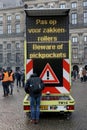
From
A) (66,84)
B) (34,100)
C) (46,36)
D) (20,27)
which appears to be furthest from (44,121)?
(20,27)

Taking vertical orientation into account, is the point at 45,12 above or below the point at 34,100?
above

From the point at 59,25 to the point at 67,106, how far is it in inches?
105

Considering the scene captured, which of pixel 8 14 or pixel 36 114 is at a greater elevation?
pixel 8 14

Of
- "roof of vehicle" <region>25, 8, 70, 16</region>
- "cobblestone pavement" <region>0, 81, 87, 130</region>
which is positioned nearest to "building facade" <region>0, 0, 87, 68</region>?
"cobblestone pavement" <region>0, 81, 87, 130</region>

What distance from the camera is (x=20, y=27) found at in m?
82.8

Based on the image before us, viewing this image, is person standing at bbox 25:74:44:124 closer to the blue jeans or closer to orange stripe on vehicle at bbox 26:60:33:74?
the blue jeans

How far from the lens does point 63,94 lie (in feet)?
42.6

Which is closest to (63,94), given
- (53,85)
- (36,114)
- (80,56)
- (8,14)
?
(53,85)

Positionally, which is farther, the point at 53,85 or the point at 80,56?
the point at 80,56

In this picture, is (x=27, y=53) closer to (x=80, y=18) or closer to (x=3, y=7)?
(x=80, y=18)

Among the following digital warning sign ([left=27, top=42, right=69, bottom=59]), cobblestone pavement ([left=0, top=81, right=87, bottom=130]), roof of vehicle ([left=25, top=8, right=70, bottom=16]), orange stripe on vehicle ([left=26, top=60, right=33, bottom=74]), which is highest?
roof of vehicle ([left=25, top=8, right=70, bottom=16])

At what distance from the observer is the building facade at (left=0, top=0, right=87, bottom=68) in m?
73.9

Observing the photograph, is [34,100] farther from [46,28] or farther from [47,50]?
[46,28]

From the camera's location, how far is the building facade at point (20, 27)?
73.9 meters
